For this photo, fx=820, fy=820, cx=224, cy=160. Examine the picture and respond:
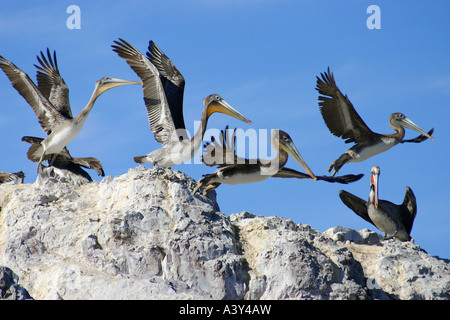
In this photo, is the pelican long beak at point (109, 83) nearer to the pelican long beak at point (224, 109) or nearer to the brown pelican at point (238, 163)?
the pelican long beak at point (224, 109)

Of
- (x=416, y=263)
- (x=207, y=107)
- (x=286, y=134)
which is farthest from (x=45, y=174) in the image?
(x=416, y=263)

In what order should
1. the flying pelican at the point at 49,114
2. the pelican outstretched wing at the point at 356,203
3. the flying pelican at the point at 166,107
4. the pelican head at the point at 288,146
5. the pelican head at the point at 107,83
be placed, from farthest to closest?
the pelican head at the point at 107,83
the flying pelican at the point at 49,114
the pelican outstretched wing at the point at 356,203
the flying pelican at the point at 166,107
the pelican head at the point at 288,146

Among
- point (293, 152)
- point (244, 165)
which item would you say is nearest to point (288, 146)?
point (293, 152)

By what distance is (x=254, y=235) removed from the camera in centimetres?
1184

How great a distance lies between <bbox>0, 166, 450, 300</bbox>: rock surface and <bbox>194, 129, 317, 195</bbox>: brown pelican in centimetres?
42

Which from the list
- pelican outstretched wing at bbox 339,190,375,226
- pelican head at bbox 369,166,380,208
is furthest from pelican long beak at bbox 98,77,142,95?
pelican head at bbox 369,166,380,208

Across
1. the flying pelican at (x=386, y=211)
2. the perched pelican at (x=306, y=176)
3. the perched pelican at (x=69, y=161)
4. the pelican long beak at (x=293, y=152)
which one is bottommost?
the flying pelican at (x=386, y=211)

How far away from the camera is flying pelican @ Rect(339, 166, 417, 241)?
565 inches

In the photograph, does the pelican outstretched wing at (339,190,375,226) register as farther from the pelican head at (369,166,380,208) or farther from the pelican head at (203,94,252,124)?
the pelican head at (203,94,252,124)

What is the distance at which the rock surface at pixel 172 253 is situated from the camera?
1065 centimetres

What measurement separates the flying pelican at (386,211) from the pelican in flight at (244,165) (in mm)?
730

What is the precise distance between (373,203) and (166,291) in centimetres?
566

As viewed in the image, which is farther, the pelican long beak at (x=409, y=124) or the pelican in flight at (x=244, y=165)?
the pelican long beak at (x=409, y=124)

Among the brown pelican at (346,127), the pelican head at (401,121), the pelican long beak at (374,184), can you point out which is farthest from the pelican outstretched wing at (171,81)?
the pelican head at (401,121)
